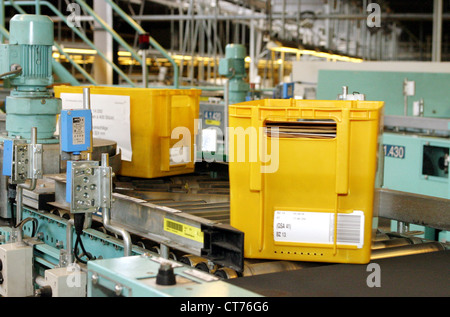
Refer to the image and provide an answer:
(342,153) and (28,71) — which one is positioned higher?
(28,71)

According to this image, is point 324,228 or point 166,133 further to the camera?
point 166,133

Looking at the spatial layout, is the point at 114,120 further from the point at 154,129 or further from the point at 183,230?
the point at 183,230

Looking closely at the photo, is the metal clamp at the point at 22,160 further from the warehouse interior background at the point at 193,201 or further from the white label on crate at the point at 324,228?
the white label on crate at the point at 324,228

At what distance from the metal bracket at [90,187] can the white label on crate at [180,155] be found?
1.18 metres

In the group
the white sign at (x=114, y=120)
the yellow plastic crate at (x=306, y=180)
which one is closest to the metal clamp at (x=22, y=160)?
the white sign at (x=114, y=120)

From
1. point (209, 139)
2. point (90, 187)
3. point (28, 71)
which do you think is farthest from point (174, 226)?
point (28, 71)

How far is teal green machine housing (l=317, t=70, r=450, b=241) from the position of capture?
16.4ft

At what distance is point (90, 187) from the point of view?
2.09 metres

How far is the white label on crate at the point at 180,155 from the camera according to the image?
328 centimetres

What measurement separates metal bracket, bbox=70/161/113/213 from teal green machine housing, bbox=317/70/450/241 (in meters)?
2.59

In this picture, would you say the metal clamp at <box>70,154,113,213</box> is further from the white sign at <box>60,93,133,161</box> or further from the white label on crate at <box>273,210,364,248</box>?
the white sign at <box>60,93,133,161</box>

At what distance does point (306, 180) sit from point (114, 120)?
1.63 m

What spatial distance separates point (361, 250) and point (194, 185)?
1.36 m
